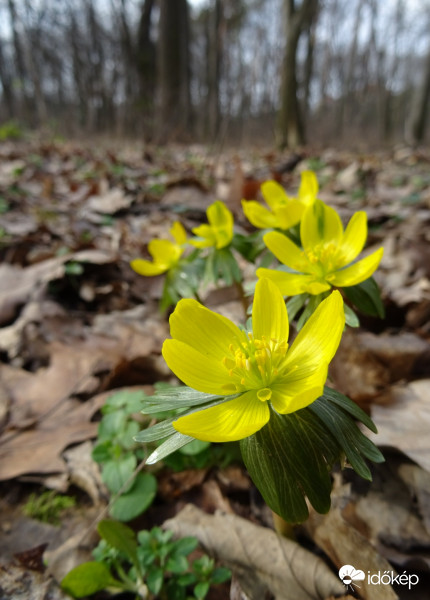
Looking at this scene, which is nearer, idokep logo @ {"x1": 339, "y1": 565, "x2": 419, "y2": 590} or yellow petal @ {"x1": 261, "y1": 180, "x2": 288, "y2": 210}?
idokep logo @ {"x1": 339, "y1": 565, "x2": 419, "y2": 590}

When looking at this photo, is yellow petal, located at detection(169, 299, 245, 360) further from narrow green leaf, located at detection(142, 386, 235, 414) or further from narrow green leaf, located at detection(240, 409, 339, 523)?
narrow green leaf, located at detection(240, 409, 339, 523)

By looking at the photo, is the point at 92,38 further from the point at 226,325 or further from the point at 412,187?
the point at 226,325

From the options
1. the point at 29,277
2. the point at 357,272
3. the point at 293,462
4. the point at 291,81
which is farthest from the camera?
the point at 291,81

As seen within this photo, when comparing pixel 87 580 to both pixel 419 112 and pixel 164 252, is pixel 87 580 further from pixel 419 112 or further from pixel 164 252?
pixel 419 112

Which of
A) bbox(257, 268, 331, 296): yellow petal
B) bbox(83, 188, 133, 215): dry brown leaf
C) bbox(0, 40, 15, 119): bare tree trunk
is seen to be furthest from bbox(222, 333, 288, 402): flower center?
bbox(0, 40, 15, 119): bare tree trunk

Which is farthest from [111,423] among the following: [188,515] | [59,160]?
[59,160]

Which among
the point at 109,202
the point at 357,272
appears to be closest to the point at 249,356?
the point at 357,272
